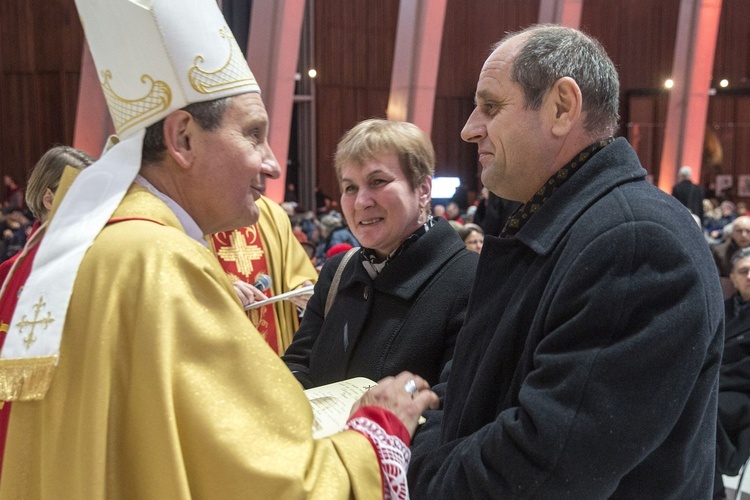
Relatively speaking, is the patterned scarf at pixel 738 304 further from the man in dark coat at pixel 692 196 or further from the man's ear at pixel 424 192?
the man in dark coat at pixel 692 196

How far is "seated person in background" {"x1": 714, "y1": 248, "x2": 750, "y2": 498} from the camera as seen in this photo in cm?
414

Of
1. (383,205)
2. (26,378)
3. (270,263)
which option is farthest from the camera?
(270,263)

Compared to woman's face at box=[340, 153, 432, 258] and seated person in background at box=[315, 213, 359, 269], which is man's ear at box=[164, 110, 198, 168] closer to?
woman's face at box=[340, 153, 432, 258]

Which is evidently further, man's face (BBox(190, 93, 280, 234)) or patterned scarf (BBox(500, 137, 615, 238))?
man's face (BBox(190, 93, 280, 234))

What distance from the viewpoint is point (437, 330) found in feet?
7.07

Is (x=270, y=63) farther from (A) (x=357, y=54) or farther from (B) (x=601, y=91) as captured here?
(B) (x=601, y=91)

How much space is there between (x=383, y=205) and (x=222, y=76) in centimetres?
73

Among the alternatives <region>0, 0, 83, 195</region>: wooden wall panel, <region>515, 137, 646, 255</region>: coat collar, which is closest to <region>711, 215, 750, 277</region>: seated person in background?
<region>515, 137, 646, 255</region>: coat collar

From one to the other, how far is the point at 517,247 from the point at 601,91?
0.33 meters

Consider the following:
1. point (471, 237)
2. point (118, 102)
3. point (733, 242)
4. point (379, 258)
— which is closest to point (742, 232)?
point (733, 242)

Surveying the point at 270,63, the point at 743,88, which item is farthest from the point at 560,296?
the point at 743,88

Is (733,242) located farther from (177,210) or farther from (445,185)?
(445,185)

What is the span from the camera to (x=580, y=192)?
60.4 inches

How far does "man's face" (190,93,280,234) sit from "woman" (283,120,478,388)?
0.60 meters
